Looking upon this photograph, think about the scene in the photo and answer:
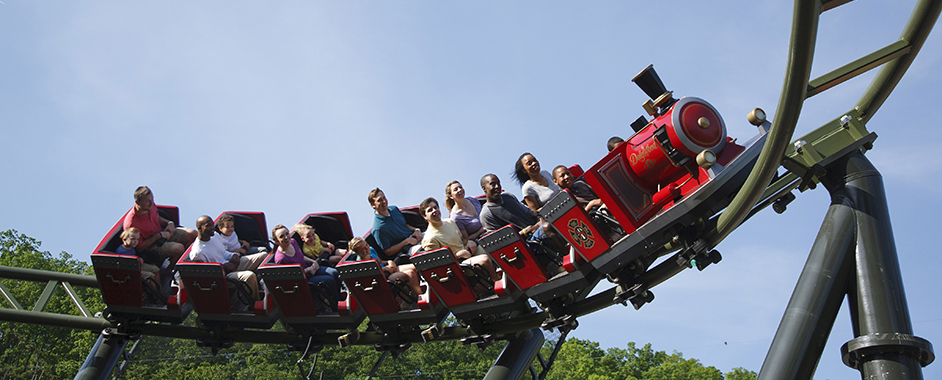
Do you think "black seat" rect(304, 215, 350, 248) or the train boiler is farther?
"black seat" rect(304, 215, 350, 248)

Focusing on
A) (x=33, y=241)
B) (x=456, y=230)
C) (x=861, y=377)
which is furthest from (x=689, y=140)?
(x=33, y=241)

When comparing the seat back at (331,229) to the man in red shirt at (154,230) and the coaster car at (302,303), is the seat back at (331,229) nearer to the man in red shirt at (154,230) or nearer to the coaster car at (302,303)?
the coaster car at (302,303)

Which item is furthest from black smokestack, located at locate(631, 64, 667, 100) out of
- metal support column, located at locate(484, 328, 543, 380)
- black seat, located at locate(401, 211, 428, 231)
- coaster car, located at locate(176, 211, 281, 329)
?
coaster car, located at locate(176, 211, 281, 329)

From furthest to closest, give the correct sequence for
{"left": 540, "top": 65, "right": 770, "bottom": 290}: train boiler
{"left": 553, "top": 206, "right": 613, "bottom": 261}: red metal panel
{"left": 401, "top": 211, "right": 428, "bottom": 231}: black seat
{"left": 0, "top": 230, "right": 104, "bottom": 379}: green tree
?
{"left": 0, "top": 230, "right": 104, "bottom": 379}: green tree → {"left": 401, "top": 211, "right": 428, "bottom": 231}: black seat → {"left": 553, "top": 206, "right": 613, "bottom": 261}: red metal panel → {"left": 540, "top": 65, "right": 770, "bottom": 290}: train boiler

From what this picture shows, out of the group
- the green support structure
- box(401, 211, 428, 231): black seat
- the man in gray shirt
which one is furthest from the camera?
box(401, 211, 428, 231): black seat

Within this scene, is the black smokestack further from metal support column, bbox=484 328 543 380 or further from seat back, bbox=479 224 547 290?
metal support column, bbox=484 328 543 380

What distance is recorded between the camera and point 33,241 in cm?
2870

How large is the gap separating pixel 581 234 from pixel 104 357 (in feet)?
19.3

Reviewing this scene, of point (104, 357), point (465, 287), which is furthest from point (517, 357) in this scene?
point (104, 357)

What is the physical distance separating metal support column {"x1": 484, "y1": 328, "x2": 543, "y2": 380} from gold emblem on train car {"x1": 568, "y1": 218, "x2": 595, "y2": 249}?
2137 millimetres

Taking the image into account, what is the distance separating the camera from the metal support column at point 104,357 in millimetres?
7805

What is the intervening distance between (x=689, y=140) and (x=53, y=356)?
83.8ft

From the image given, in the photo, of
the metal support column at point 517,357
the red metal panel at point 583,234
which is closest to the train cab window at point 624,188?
the red metal panel at point 583,234

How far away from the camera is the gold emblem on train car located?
509 centimetres
